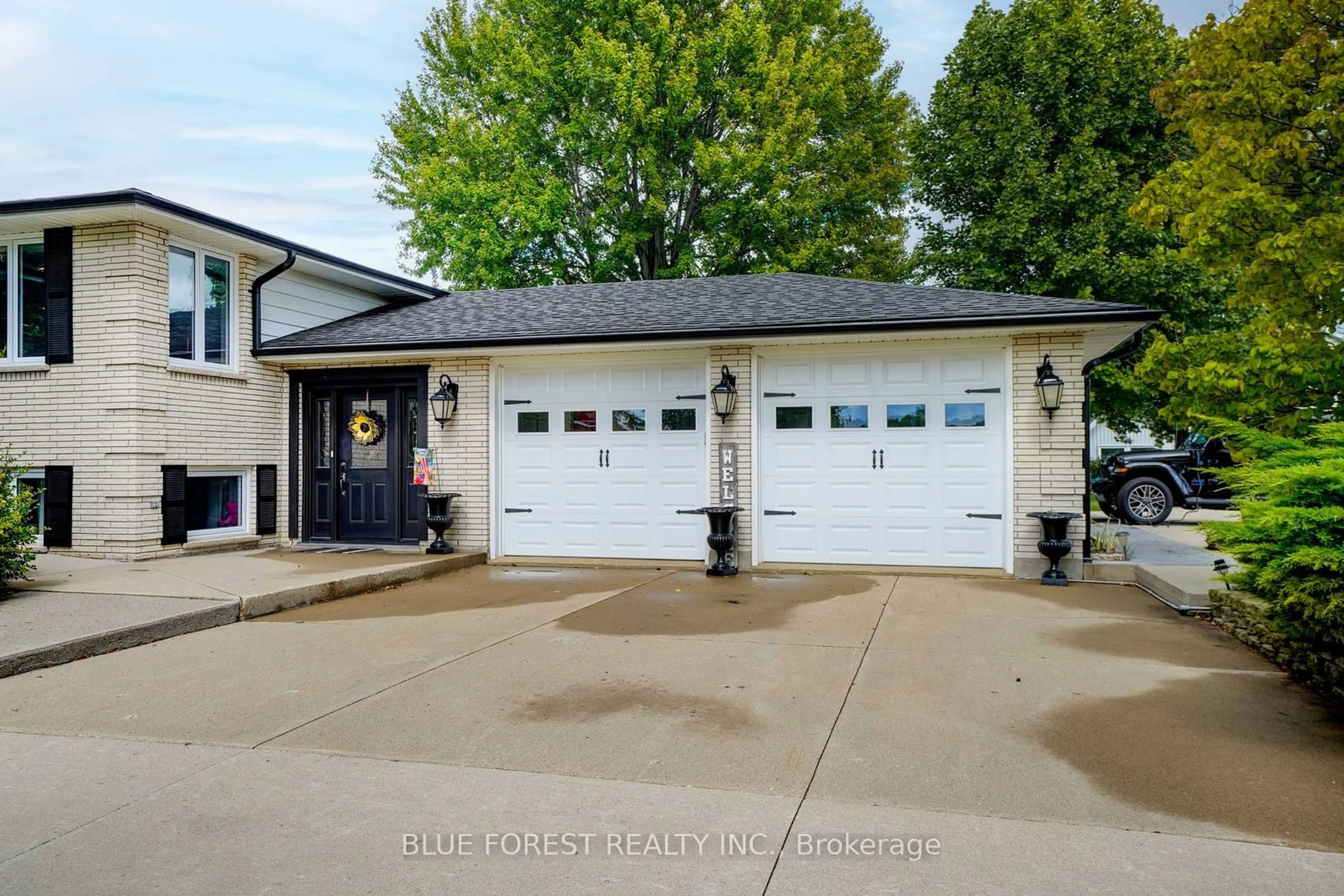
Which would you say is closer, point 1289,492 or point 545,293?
point 1289,492

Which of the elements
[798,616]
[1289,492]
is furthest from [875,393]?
[1289,492]

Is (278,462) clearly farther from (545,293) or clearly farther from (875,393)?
(875,393)

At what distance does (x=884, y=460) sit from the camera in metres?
9.22

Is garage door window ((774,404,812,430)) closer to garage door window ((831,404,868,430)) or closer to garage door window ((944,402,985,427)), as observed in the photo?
garage door window ((831,404,868,430))

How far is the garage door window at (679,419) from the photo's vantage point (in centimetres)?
986

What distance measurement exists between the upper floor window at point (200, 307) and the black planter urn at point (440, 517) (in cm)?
315

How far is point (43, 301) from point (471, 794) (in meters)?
9.52

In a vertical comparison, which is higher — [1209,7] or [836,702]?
[1209,7]

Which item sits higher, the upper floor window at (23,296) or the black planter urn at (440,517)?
the upper floor window at (23,296)

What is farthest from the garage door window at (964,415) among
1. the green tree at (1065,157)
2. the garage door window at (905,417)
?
the green tree at (1065,157)

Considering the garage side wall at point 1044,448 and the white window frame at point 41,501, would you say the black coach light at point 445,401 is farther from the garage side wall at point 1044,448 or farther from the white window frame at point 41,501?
the garage side wall at point 1044,448

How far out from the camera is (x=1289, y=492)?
14.9 feet

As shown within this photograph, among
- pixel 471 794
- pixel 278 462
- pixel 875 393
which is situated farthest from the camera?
pixel 278 462

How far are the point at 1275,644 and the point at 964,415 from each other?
13.7 ft
